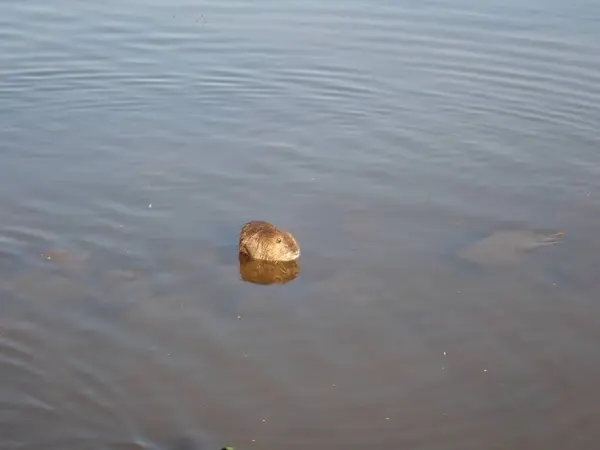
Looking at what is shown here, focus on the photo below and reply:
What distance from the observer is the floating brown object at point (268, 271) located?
9148 millimetres

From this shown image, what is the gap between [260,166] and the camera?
1170 centimetres

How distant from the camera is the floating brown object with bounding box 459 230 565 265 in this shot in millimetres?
9445

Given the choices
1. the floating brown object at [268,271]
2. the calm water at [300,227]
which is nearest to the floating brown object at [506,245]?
the calm water at [300,227]

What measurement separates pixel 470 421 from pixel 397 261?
2.67 meters

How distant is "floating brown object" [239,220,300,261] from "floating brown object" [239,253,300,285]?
0.05 m

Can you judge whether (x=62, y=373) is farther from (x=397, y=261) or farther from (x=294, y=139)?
(x=294, y=139)

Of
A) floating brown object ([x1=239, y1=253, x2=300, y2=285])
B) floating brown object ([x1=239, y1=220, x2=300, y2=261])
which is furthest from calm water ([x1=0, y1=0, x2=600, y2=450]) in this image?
floating brown object ([x1=239, y1=220, x2=300, y2=261])

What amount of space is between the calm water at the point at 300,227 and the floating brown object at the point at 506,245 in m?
0.15

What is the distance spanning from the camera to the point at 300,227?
1017cm

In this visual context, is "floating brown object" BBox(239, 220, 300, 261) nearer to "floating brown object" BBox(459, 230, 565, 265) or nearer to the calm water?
the calm water

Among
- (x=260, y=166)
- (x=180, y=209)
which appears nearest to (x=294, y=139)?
(x=260, y=166)

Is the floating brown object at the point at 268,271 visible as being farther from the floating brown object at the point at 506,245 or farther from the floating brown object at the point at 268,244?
the floating brown object at the point at 506,245

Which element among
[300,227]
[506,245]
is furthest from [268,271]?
[506,245]

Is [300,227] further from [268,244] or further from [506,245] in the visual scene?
[506,245]
